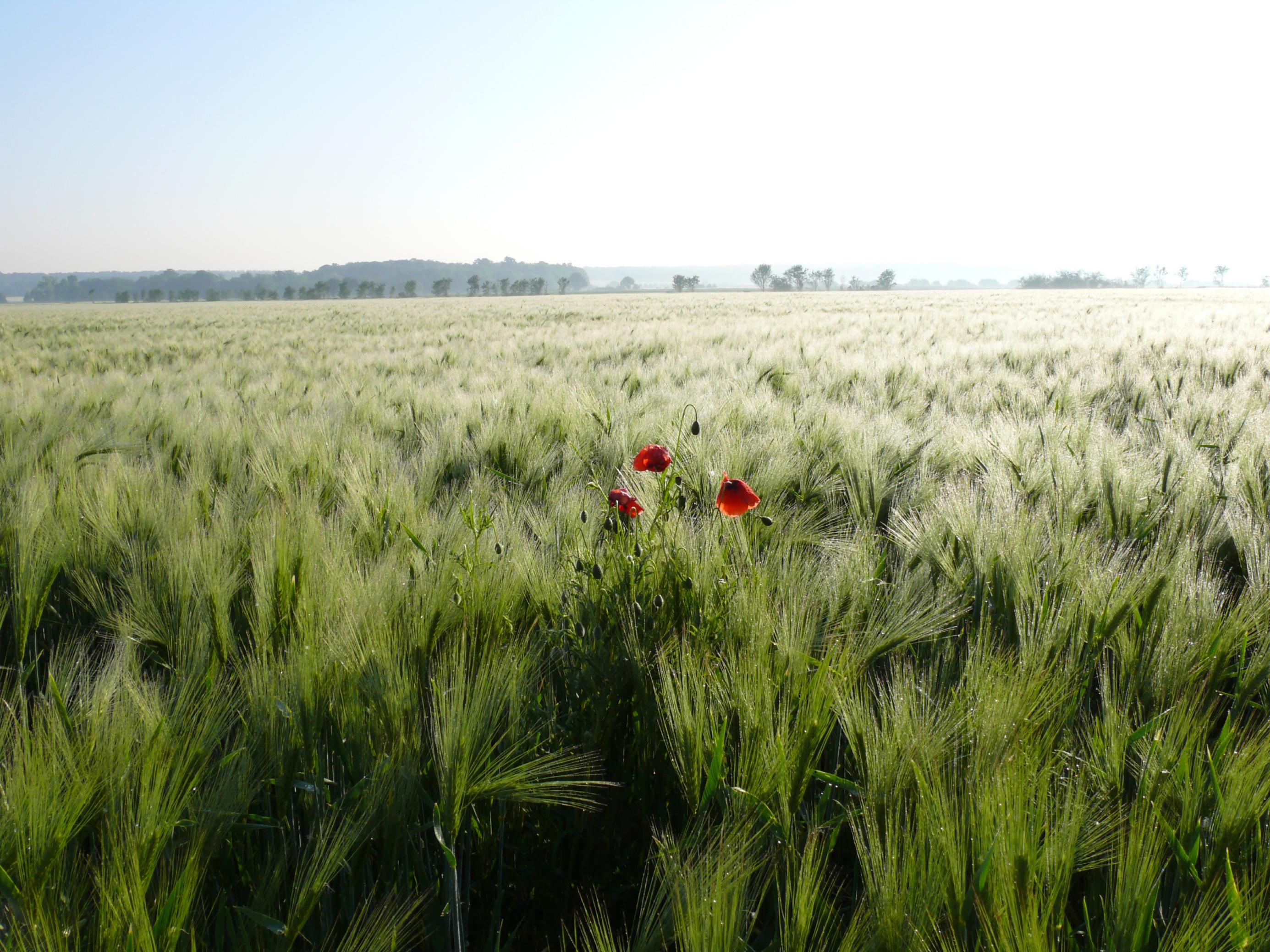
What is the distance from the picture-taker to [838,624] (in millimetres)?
1233

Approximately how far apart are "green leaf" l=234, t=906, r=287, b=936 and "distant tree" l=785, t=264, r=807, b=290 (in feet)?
353

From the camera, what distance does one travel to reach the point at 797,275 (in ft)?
347

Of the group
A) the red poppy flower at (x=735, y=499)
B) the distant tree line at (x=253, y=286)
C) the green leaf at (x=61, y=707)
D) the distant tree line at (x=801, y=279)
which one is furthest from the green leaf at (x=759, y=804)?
the distant tree line at (x=801, y=279)

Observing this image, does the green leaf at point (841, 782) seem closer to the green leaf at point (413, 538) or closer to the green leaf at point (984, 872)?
the green leaf at point (984, 872)

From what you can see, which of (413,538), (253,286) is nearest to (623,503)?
(413,538)

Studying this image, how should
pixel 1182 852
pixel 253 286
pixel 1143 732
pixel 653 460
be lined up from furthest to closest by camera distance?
pixel 253 286 < pixel 653 460 < pixel 1143 732 < pixel 1182 852

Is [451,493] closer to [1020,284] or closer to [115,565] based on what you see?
[115,565]

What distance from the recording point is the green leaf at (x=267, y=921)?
0.67 meters

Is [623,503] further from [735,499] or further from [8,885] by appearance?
[8,885]

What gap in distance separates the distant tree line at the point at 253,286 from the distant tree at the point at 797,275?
3646 cm

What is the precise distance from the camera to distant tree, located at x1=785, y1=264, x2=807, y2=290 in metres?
105

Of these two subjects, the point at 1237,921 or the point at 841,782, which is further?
the point at 841,782

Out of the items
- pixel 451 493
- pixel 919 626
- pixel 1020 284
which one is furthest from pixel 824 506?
pixel 1020 284

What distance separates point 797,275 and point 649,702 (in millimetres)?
112309
